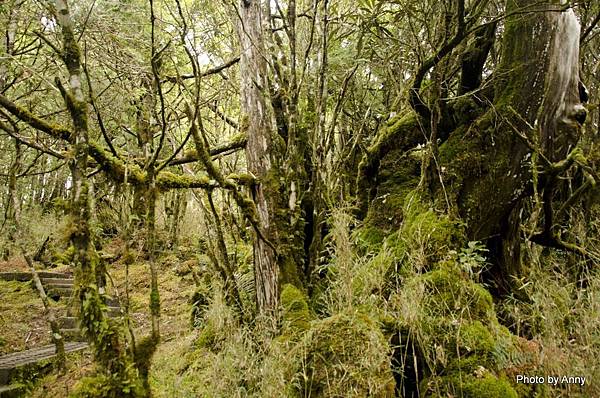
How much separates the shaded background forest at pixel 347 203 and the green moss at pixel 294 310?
2 centimetres

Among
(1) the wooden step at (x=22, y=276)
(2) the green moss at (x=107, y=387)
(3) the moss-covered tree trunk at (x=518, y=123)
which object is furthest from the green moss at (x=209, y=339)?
(1) the wooden step at (x=22, y=276)

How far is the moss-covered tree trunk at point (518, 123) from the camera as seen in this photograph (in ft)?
11.9

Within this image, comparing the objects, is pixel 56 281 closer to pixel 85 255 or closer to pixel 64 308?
pixel 64 308

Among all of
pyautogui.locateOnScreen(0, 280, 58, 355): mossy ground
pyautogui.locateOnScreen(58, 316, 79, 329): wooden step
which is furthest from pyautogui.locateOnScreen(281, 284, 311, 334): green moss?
pyautogui.locateOnScreen(0, 280, 58, 355): mossy ground

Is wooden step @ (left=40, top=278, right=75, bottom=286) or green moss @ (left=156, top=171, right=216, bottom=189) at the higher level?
green moss @ (left=156, top=171, right=216, bottom=189)

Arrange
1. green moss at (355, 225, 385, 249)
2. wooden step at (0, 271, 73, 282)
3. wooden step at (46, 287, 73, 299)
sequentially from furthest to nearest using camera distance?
wooden step at (0, 271, 73, 282)
wooden step at (46, 287, 73, 299)
green moss at (355, 225, 385, 249)

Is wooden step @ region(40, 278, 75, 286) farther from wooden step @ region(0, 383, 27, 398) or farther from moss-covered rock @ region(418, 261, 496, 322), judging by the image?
moss-covered rock @ region(418, 261, 496, 322)

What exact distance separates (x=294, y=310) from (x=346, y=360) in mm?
1214

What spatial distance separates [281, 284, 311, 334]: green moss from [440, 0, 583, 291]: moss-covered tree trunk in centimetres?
178

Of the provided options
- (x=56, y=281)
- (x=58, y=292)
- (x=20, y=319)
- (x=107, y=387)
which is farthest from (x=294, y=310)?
(x=56, y=281)

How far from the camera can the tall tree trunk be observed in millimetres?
4035

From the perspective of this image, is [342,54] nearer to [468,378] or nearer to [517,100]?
[517,100]

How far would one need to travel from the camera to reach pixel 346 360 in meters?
2.50

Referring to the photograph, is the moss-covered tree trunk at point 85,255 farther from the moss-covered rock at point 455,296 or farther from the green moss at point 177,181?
the moss-covered rock at point 455,296
